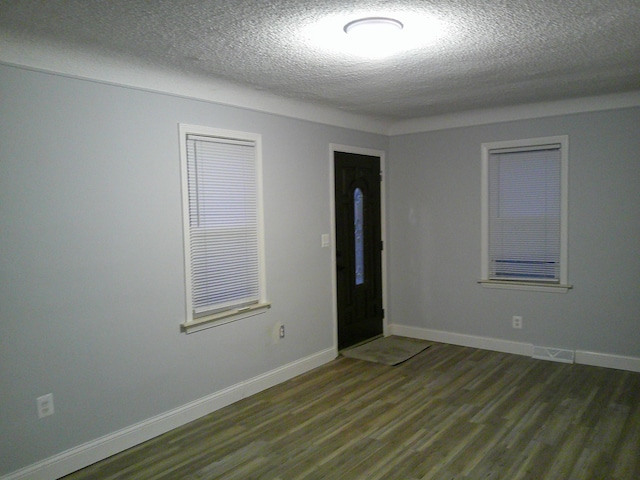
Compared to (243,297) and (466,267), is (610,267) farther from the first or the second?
(243,297)

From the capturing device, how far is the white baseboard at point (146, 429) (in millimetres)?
2711

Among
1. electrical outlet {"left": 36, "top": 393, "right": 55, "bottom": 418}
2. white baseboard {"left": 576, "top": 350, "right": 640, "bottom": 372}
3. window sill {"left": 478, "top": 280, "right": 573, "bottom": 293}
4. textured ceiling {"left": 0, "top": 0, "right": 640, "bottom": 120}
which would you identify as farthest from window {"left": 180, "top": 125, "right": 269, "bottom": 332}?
white baseboard {"left": 576, "top": 350, "right": 640, "bottom": 372}

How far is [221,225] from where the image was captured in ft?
12.1

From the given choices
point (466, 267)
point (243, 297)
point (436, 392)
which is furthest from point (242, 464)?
point (466, 267)

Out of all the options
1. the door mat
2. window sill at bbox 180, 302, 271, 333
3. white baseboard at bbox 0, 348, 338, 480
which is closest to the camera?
white baseboard at bbox 0, 348, 338, 480

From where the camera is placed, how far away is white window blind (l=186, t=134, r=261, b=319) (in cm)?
351

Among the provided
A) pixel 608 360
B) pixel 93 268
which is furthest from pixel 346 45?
pixel 608 360

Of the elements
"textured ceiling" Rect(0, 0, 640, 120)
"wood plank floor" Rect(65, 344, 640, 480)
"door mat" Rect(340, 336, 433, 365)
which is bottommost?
"wood plank floor" Rect(65, 344, 640, 480)

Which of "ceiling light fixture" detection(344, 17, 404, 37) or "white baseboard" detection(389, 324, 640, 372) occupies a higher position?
"ceiling light fixture" detection(344, 17, 404, 37)

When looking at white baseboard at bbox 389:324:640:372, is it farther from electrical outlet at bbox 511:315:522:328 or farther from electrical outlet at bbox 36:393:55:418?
electrical outlet at bbox 36:393:55:418

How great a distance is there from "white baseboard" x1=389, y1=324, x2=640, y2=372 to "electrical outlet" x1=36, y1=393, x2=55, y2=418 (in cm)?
382

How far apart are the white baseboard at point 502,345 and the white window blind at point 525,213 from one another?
27.0 inches

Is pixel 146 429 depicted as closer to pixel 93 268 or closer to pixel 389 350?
pixel 93 268

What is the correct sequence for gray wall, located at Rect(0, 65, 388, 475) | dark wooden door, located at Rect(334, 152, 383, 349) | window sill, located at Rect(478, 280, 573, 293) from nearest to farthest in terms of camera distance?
gray wall, located at Rect(0, 65, 388, 475)
window sill, located at Rect(478, 280, 573, 293)
dark wooden door, located at Rect(334, 152, 383, 349)
